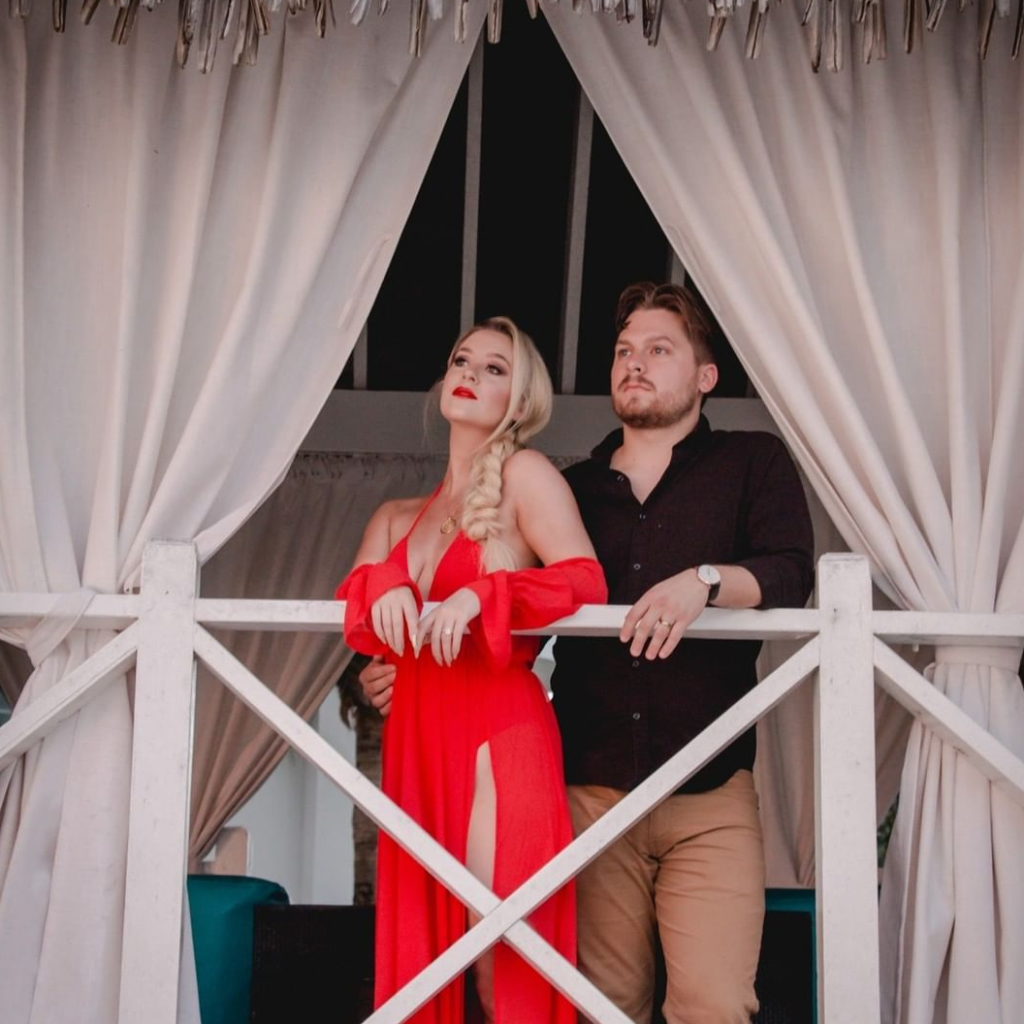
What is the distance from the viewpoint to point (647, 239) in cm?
582

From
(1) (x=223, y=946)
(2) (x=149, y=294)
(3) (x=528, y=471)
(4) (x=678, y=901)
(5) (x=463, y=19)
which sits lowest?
(1) (x=223, y=946)

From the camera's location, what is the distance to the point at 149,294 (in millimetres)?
3484

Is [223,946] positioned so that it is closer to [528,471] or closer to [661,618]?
[528,471]

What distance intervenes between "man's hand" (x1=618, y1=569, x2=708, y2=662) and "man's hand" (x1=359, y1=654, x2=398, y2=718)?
0.65 meters

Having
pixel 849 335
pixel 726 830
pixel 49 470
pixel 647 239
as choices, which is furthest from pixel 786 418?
pixel 647 239

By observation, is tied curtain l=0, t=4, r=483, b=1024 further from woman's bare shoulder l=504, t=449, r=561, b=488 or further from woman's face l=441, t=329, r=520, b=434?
woman's bare shoulder l=504, t=449, r=561, b=488

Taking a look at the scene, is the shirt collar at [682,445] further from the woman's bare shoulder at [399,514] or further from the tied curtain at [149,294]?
the tied curtain at [149,294]

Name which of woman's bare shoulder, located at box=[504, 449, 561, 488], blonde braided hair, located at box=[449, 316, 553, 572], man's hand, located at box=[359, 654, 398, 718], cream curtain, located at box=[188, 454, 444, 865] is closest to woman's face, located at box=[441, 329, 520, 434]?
blonde braided hair, located at box=[449, 316, 553, 572]

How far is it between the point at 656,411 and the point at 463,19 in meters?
0.98

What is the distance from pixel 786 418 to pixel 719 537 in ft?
0.99

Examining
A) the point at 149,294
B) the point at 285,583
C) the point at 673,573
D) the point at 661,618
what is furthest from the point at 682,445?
the point at 285,583

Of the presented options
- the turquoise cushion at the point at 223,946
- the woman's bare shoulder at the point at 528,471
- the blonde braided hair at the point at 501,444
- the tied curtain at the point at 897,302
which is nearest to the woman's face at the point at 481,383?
the blonde braided hair at the point at 501,444

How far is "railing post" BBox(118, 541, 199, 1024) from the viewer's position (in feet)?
9.77

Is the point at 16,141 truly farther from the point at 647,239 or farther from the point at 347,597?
the point at 647,239
